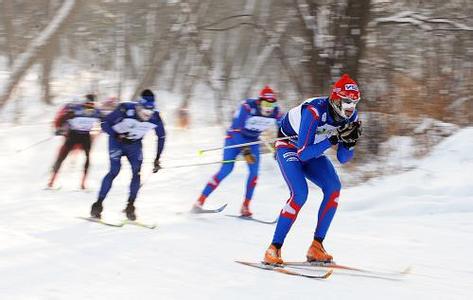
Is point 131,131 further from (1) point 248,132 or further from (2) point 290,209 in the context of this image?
(2) point 290,209

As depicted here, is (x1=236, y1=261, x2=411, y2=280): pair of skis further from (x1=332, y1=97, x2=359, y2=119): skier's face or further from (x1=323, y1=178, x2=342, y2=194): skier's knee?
(x1=332, y1=97, x2=359, y2=119): skier's face

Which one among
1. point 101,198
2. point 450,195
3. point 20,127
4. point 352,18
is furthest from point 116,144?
point 20,127

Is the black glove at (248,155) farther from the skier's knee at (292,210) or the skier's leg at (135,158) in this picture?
the skier's knee at (292,210)

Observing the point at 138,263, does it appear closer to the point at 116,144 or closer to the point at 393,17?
the point at 116,144

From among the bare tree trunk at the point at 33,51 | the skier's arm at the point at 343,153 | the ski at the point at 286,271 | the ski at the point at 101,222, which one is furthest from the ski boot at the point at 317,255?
the bare tree trunk at the point at 33,51

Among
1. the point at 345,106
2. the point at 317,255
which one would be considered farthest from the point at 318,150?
the point at 317,255

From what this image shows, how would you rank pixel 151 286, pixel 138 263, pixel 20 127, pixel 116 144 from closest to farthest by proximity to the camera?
pixel 151 286 → pixel 138 263 → pixel 116 144 → pixel 20 127

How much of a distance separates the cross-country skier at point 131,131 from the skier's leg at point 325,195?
9.26ft

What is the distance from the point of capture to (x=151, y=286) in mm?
5289

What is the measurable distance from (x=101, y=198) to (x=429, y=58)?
8.96 metres

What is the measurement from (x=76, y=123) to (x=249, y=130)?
3.50 m

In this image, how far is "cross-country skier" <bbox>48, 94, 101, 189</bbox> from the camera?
1133cm

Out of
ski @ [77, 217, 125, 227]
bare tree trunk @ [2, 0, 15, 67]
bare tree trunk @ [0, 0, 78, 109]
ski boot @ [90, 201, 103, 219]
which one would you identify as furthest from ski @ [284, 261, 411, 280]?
bare tree trunk @ [2, 0, 15, 67]

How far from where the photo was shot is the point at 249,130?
9344 millimetres
